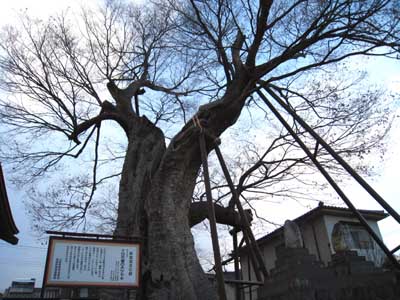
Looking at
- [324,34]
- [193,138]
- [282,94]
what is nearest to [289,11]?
[324,34]

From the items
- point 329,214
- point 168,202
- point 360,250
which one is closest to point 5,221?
point 168,202

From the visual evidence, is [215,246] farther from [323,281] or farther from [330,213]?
[330,213]

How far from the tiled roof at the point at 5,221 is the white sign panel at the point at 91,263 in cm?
99

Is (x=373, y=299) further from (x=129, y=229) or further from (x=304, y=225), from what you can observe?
(x=304, y=225)

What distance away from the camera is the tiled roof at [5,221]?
468 centimetres

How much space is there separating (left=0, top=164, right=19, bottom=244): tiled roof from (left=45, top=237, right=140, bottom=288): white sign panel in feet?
3.26

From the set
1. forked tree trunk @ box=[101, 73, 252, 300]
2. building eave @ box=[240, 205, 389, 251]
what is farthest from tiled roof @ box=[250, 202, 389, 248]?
forked tree trunk @ box=[101, 73, 252, 300]

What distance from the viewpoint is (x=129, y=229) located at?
713 cm

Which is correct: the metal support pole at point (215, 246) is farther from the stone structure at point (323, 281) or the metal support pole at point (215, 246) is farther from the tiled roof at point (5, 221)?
the tiled roof at point (5, 221)

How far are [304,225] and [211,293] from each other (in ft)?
30.2

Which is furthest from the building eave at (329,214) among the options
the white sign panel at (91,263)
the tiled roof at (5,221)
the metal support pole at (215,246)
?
the tiled roof at (5,221)

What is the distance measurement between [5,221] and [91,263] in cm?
177

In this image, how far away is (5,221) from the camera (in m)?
5.24

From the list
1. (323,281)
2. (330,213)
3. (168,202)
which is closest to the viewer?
(323,281)
